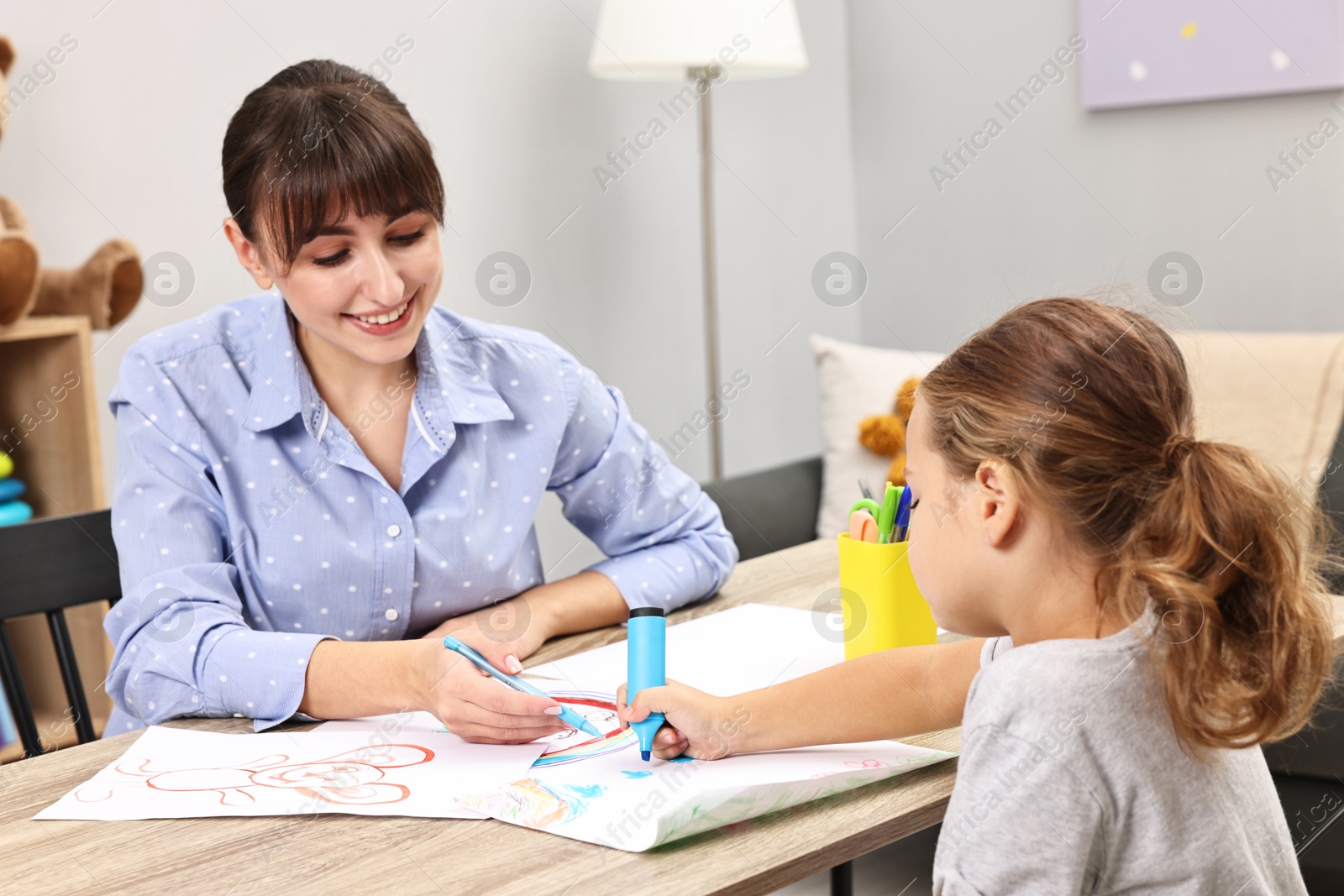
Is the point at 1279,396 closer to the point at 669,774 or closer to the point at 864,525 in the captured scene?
the point at 864,525

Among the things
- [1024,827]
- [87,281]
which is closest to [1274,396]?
[1024,827]

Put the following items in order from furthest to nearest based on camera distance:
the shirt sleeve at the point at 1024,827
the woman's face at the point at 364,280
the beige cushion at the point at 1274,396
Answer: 1. the beige cushion at the point at 1274,396
2. the woman's face at the point at 364,280
3. the shirt sleeve at the point at 1024,827

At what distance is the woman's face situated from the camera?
46.3 inches

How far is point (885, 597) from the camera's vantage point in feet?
3.51

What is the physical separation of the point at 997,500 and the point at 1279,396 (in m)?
1.59

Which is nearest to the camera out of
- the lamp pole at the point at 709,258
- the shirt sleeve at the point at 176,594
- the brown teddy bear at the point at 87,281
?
the shirt sleeve at the point at 176,594

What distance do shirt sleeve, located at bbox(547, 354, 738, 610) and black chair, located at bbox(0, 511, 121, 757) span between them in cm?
46

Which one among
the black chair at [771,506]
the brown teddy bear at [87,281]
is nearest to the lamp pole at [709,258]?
the black chair at [771,506]

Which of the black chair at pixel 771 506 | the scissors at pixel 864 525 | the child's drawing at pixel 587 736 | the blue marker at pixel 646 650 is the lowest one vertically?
the black chair at pixel 771 506

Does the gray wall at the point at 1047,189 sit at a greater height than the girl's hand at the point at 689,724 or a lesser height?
greater

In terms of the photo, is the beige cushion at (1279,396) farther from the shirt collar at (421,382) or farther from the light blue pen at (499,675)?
the light blue pen at (499,675)

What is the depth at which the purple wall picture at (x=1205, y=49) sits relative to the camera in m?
2.42

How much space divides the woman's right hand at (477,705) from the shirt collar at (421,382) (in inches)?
13.1

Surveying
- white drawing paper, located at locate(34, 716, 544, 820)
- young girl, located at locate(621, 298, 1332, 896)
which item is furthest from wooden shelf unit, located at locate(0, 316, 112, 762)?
young girl, located at locate(621, 298, 1332, 896)
